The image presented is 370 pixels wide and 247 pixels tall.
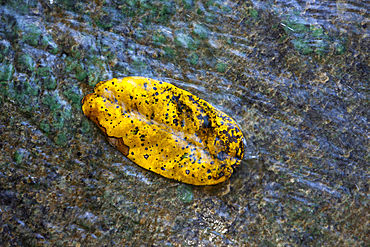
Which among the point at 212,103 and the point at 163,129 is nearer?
the point at 163,129

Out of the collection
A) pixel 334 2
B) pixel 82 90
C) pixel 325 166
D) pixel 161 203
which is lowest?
pixel 161 203

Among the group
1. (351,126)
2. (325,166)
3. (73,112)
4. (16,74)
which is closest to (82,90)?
(73,112)

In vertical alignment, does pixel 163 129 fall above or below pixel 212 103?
below

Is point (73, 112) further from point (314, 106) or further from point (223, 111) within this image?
point (314, 106)
